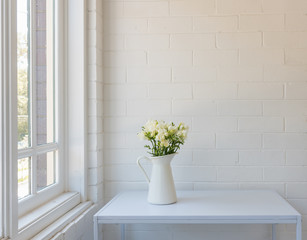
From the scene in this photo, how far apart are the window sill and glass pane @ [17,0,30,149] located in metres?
0.33

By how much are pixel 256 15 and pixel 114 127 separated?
1.19 metres

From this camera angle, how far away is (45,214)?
1.69 meters

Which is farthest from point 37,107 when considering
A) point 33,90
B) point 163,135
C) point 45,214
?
point 163,135

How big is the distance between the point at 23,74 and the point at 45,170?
0.56 metres

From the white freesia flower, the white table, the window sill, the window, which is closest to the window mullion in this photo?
the window

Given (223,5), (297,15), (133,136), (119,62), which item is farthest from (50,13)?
(297,15)

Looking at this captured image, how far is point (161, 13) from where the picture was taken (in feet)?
7.47

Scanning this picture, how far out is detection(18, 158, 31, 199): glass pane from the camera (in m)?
1.60

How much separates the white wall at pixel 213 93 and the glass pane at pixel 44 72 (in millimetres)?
434

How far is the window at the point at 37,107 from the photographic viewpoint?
161cm

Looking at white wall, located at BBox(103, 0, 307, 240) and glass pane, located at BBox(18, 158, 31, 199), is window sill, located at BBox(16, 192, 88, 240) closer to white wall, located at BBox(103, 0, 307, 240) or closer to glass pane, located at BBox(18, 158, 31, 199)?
glass pane, located at BBox(18, 158, 31, 199)

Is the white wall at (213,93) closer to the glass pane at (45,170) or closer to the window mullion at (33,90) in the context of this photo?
the glass pane at (45,170)

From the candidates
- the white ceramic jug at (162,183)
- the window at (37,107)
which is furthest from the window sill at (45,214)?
the white ceramic jug at (162,183)

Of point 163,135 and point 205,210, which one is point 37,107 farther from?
point 205,210
